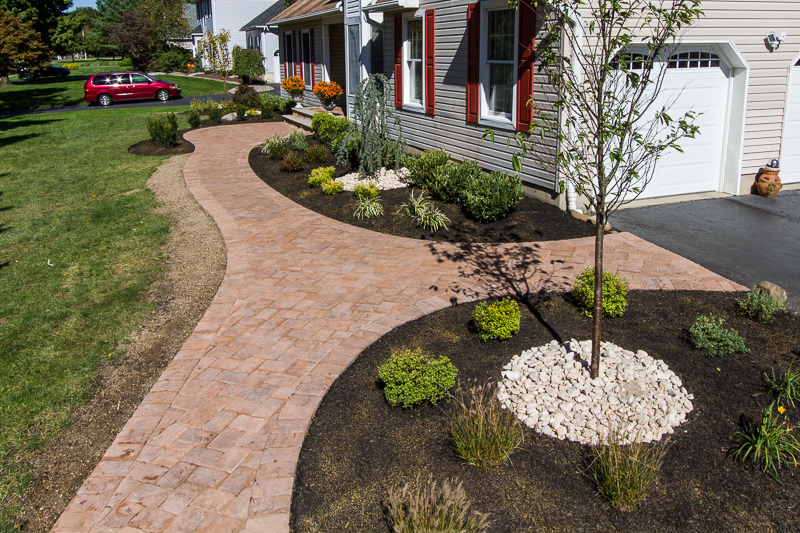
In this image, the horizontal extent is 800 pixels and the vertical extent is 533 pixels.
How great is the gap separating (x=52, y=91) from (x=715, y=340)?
37.9m

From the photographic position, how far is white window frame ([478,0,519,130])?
402 inches

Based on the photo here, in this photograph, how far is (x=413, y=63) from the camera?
46.2 feet

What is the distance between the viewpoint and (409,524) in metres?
3.58

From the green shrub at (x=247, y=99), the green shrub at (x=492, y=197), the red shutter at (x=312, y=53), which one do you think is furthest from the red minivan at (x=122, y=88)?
the green shrub at (x=492, y=197)

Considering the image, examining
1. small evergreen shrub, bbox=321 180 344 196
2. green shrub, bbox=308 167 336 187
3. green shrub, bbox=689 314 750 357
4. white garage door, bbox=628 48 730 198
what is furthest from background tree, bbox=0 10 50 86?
green shrub, bbox=689 314 750 357

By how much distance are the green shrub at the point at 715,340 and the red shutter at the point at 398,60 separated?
33.6 feet

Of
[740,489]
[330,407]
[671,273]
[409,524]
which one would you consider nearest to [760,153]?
[671,273]

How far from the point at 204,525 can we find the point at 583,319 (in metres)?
4.08

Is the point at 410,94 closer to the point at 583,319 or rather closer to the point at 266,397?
the point at 583,319

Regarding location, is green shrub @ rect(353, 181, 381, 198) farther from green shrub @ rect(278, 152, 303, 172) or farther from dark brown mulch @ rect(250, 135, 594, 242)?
green shrub @ rect(278, 152, 303, 172)

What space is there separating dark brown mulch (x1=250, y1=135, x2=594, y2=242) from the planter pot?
3.74 metres

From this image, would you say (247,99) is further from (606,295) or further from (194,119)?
(606,295)

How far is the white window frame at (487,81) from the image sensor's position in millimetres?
10203

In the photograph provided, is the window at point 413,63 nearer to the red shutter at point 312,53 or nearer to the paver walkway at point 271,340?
the paver walkway at point 271,340
